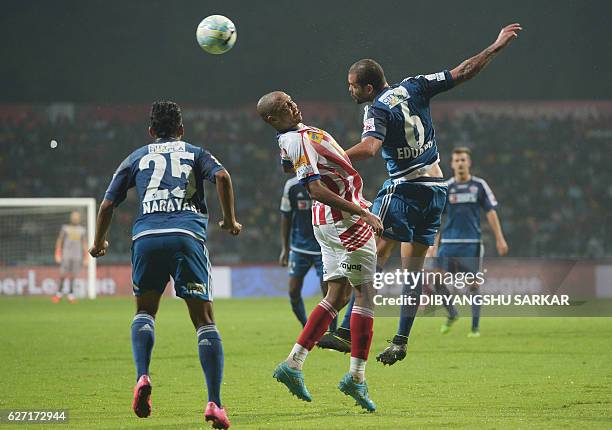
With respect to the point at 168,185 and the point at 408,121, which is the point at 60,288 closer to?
the point at 408,121

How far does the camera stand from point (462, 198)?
44.1ft

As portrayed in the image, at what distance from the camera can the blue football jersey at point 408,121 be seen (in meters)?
7.45

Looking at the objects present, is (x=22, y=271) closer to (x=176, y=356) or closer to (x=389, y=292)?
(x=389, y=292)

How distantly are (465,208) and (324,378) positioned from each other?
550cm

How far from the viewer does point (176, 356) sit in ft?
34.7

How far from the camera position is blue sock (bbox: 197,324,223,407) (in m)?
5.82

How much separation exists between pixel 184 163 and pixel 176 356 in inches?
194

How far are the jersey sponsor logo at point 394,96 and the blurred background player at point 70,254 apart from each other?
15440 mm

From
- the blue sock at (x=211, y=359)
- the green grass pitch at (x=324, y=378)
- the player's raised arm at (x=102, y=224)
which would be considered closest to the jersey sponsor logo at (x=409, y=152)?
the green grass pitch at (x=324, y=378)

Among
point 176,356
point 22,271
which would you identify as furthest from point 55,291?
point 176,356

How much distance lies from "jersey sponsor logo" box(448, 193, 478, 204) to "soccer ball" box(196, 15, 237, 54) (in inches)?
166

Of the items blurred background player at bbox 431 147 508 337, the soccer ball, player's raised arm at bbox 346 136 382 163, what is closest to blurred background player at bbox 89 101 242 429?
player's raised arm at bbox 346 136 382 163

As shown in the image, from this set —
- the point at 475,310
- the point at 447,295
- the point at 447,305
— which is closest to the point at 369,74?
the point at 475,310

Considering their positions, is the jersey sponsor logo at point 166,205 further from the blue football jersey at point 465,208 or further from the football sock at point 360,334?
the blue football jersey at point 465,208
